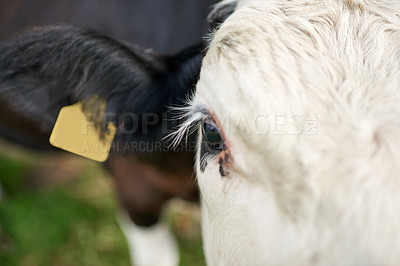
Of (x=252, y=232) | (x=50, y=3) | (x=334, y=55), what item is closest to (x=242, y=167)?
(x=252, y=232)

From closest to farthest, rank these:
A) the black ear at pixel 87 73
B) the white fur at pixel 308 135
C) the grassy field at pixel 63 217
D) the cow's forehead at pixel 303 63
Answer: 1. the white fur at pixel 308 135
2. the cow's forehead at pixel 303 63
3. the black ear at pixel 87 73
4. the grassy field at pixel 63 217

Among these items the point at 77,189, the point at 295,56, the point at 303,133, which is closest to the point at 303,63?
the point at 295,56

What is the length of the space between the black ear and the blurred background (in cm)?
73

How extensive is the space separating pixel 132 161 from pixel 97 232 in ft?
4.18

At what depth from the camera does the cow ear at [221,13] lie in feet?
4.76

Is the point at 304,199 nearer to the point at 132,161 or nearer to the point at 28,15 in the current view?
the point at 132,161

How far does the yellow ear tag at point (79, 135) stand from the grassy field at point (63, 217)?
143 cm

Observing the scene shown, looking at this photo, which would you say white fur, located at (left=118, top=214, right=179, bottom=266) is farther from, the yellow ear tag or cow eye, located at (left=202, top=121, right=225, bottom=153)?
cow eye, located at (left=202, top=121, right=225, bottom=153)

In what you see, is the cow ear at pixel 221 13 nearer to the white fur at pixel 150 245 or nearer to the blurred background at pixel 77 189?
the blurred background at pixel 77 189

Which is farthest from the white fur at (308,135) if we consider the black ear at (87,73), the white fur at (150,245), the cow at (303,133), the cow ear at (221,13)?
A: the white fur at (150,245)

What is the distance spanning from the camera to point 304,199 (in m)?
0.90

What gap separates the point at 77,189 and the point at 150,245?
1.24 m

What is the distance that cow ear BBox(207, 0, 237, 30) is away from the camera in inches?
57.1

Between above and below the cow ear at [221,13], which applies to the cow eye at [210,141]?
below
